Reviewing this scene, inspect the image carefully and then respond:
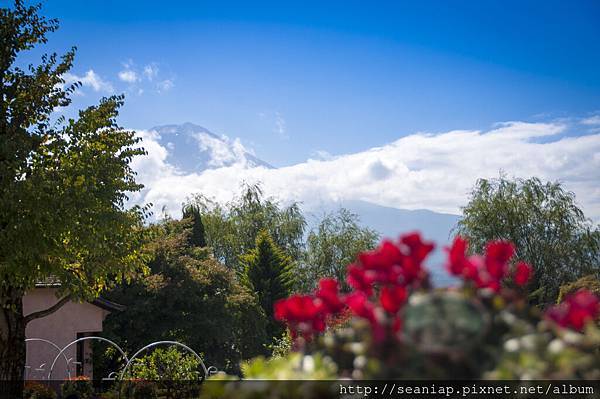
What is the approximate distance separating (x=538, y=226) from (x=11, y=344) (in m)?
32.0

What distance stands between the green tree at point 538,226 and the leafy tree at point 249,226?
1544cm

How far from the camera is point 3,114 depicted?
42.4 feet

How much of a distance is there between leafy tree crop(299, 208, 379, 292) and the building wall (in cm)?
2373

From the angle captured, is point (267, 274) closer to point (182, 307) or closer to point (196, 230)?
point (196, 230)

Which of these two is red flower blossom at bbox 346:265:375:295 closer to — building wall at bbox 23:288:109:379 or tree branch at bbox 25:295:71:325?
tree branch at bbox 25:295:71:325

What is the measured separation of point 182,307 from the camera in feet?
93.7

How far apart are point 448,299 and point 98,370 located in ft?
86.5

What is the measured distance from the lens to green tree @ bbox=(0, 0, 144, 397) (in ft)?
37.5

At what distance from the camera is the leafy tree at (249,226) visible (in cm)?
4909

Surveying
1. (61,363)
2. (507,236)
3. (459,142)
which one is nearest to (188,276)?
(61,363)

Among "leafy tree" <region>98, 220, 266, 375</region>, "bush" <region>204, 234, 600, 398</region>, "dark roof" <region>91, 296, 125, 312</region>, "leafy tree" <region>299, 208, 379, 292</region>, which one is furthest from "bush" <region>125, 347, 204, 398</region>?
"leafy tree" <region>299, 208, 379, 292</region>

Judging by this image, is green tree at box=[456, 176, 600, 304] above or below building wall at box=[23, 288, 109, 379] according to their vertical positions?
above

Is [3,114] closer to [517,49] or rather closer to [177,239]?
[177,239]

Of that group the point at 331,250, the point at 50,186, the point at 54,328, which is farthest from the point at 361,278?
the point at 331,250
